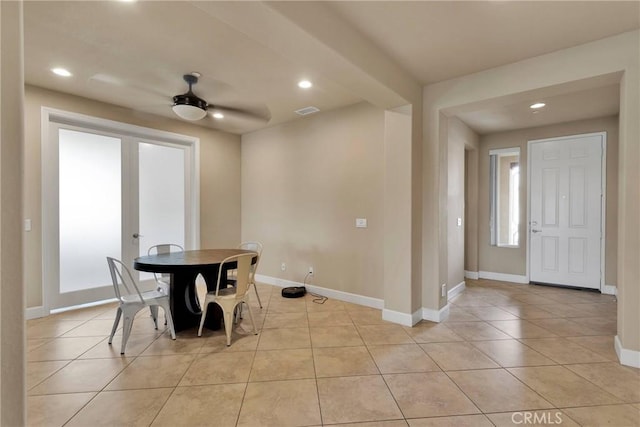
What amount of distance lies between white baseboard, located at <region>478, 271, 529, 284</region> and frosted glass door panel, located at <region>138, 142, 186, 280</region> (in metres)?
5.42

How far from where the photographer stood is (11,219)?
104cm

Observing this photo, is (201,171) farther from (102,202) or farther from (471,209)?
(471,209)

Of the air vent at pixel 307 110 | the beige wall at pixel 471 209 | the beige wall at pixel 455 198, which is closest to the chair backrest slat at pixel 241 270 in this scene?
the air vent at pixel 307 110

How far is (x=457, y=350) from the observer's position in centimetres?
265

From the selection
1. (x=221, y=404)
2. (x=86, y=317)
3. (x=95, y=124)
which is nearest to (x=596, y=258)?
(x=221, y=404)

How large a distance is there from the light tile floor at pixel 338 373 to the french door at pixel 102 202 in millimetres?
562

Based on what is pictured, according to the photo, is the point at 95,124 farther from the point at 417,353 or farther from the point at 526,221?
the point at 526,221

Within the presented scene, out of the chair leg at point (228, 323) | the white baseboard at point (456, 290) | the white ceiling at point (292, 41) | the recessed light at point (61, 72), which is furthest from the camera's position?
the white baseboard at point (456, 290)

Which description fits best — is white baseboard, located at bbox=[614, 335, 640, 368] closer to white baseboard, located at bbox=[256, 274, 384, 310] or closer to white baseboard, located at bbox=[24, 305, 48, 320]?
white baseboard, located at bbox=[256, 274, 384, 310]

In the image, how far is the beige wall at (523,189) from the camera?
4352 millimetres

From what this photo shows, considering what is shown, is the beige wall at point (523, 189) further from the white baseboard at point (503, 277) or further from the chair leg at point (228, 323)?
the chair leg at point (228, 323)

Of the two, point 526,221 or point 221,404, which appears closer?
point 221,404

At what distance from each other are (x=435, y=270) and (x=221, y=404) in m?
2.47

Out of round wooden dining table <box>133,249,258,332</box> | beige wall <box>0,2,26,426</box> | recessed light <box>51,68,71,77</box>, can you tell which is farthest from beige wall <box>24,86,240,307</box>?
beige wall <box>0,2,26,426</box>
